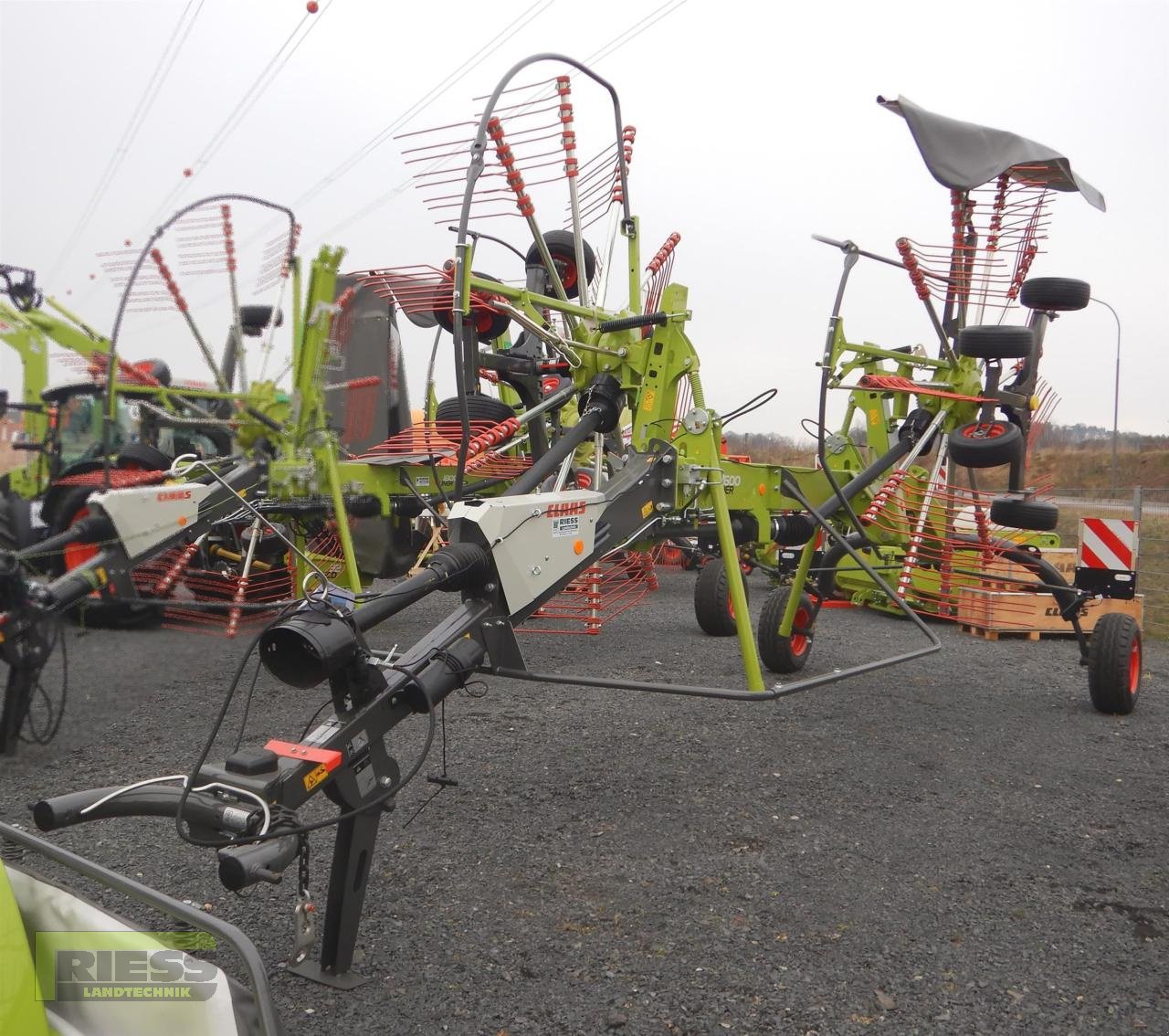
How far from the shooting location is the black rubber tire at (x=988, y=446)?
4.56 metres

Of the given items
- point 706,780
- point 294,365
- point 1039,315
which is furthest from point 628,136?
point 706,780

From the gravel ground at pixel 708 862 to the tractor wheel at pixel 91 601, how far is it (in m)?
0.09

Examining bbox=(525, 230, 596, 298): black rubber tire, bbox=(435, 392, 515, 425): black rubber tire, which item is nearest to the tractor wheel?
bbox=(435, 392, 515, 425): black rubber tire

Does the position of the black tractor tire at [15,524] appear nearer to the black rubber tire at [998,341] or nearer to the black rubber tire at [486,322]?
the black rubber tire at [486,322]

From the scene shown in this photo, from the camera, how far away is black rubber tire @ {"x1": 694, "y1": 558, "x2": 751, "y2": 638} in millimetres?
7238

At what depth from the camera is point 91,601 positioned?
9.48 feet

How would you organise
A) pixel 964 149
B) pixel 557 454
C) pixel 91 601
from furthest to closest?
pixel 964 149
pixel 557 454
pixel 91 601

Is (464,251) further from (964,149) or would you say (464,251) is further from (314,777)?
(964,149)

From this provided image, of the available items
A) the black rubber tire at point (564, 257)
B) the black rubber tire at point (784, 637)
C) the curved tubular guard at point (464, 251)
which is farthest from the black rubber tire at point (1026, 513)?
the curved tubular guard at point (464, 251)

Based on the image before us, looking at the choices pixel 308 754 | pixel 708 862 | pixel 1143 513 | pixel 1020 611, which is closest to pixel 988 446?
pixel 708 862

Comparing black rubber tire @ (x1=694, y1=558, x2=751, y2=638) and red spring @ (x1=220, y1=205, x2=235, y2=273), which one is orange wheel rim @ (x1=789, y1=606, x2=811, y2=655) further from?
red spring @ (x1=220, y1=205, x2=235, y2=273)

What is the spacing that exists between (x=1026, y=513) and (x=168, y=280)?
14.4 ft

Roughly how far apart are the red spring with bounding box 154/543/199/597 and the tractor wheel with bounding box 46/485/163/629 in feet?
1.16

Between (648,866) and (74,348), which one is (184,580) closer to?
(74,348)
